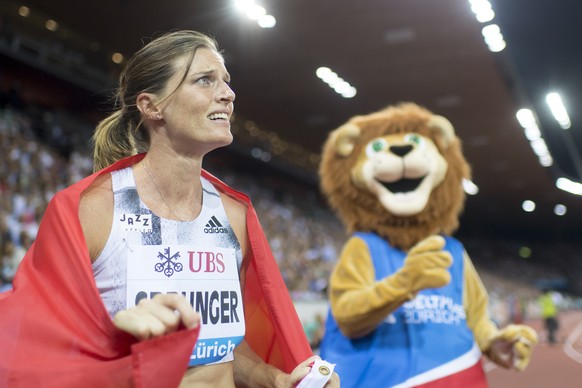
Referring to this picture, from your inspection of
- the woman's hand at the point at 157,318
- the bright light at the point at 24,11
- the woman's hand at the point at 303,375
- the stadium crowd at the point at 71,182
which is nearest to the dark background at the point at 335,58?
the bright light at the point at 24,11

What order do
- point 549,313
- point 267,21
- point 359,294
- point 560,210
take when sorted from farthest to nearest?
point 560,210 → point 549,313 → point 267,21 → point 359,294

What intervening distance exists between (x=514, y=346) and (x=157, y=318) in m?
2.03

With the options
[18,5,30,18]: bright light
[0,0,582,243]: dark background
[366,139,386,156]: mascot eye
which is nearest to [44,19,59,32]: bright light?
[0,0,582,243]: dark background

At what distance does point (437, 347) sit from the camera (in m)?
2.46

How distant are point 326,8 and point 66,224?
298 inches

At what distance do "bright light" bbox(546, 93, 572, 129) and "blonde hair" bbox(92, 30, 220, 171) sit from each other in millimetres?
10740

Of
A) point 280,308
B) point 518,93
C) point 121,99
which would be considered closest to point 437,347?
point 280,308

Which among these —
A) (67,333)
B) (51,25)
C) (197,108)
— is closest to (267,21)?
(51,25)

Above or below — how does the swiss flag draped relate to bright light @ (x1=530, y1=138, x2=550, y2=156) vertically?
below

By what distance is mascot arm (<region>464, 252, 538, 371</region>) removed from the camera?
8.54 ft

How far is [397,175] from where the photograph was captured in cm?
286

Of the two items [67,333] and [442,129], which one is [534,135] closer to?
[442,129]

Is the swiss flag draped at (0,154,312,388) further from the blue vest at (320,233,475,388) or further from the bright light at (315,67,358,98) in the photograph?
the bright light at (315,67,358,98)

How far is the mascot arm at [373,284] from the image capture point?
2.27 metres
